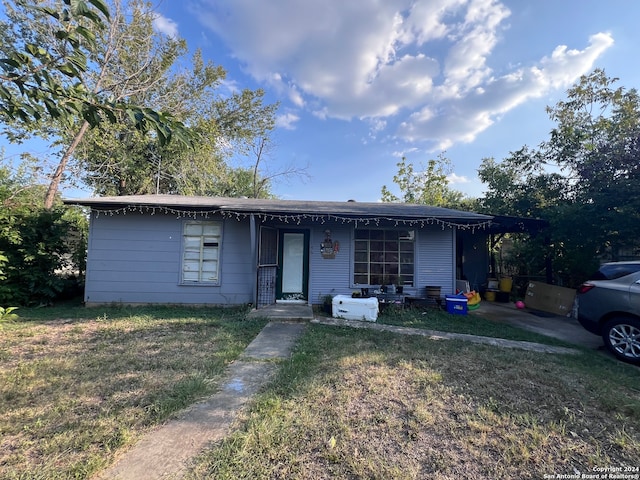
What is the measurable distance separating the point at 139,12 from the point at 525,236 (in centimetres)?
1845

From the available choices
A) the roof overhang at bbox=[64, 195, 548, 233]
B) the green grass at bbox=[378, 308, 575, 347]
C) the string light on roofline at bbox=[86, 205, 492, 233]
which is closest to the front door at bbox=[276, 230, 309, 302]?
the string light on roofline at bbox=[86, 205, 492, 233]

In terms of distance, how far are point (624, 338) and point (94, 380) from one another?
7.37 metres

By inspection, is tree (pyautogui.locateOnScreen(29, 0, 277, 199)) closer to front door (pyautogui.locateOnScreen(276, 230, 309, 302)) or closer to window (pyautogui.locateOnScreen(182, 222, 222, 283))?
window (pyautogui.locateOnScreen(182, 222, 222, 283))

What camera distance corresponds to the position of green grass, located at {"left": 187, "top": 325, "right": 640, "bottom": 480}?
2100 millimetres

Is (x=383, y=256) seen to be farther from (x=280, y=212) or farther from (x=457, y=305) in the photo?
(x=280, y=212)

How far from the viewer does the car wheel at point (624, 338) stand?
4.39m

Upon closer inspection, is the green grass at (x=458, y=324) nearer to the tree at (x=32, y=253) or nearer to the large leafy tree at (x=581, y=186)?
the large leafy tree at (x=581, y=186)

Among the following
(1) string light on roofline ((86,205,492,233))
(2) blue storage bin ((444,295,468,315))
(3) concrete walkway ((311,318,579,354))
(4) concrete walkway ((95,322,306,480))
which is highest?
(1) string light on roofline ((86,205,492,233))

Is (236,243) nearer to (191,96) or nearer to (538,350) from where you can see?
(538,350)

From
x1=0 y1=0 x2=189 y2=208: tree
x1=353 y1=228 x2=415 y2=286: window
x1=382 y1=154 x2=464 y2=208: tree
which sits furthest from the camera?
x1=382 y1=154 x2=464 y2=208: tree

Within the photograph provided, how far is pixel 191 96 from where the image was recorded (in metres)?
16.1

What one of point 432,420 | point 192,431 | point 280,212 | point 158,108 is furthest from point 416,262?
point 158,108

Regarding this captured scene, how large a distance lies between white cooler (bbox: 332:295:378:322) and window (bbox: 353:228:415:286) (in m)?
1.49

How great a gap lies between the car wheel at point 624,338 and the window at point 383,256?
4031mm
